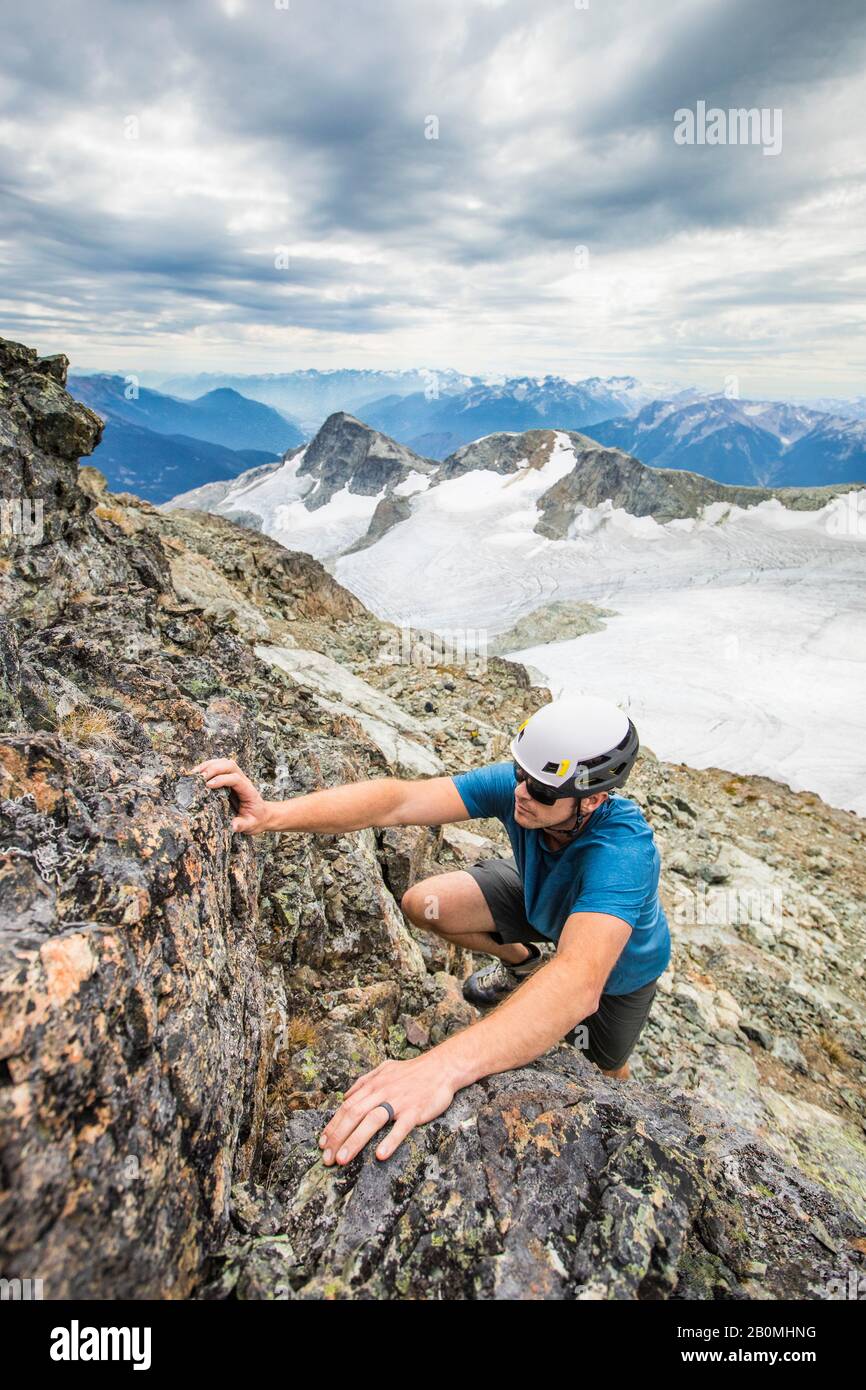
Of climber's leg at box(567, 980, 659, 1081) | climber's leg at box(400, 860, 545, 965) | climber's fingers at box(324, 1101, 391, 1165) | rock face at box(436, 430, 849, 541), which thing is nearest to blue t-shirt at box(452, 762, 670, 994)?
climber's leg at box(567, 980, 659, 1081)

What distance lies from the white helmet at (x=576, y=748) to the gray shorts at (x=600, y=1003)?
202cm

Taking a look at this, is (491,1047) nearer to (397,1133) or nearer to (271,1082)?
(397,1133)

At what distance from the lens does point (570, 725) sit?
14.4ft

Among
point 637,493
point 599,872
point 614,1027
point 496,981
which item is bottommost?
point 496,981

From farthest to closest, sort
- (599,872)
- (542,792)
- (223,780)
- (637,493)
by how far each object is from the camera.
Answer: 1. (637,493)
2. (223,780)
3. (542,792)
4. (599,872)

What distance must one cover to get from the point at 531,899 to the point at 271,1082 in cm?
223

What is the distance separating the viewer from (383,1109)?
3410 mm

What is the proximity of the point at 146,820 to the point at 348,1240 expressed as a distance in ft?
7.47

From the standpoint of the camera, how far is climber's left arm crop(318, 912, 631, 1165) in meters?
3.43

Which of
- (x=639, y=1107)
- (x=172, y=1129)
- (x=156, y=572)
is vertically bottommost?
(x=639, y=1107)

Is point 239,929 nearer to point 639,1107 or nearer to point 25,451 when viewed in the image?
point 639,1107

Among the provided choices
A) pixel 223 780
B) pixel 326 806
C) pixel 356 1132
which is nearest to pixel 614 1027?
pixel 356 1132

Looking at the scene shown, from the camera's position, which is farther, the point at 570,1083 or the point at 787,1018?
the point at 787,1018

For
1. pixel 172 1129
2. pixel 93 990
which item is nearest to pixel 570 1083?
pixel 172 1129
